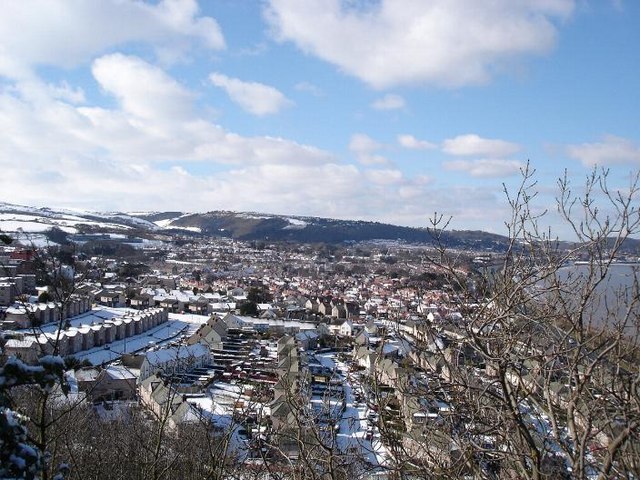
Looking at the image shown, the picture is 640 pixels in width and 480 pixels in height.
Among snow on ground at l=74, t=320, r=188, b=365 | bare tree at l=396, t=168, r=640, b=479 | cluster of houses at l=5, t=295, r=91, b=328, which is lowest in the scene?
snow on ground at l=74, t=320, r=188, b=365

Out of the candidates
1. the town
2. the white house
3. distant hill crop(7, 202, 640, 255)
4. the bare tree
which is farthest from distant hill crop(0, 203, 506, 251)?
the bare tree

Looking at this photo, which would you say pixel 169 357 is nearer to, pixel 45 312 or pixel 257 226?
pixel 45 312

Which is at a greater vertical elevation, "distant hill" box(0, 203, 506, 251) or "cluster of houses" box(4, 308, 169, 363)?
"distant hill" box(0, 203, 506, 251)

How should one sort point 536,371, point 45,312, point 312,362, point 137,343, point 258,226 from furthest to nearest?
point 258,226 → point 45,312 → point 137,343 → point 312,362 → point 536,371

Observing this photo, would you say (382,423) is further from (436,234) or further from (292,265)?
(292,265)

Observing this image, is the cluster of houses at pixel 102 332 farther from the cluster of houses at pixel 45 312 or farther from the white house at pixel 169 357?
the white house at pixel 169 357

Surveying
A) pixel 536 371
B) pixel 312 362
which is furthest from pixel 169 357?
pixel 536 371

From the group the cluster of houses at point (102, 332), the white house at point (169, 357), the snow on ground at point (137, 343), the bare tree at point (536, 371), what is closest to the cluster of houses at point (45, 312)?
the cluster of houses at point (102, 332)

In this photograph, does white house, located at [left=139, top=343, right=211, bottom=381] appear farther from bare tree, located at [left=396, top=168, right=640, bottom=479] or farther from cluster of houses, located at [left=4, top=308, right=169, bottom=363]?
bare tree, located at [left=396, top=168, right=640, bottom=479]
